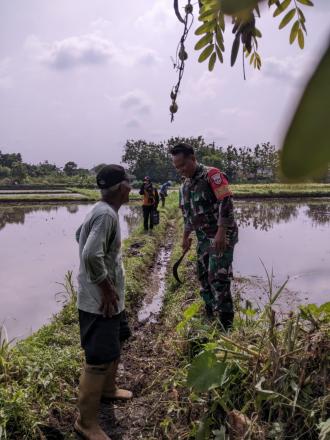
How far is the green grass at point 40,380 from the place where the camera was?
235cm

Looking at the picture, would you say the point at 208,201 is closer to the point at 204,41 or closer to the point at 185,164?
the point at 185,164

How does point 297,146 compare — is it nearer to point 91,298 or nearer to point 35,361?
point 91,298

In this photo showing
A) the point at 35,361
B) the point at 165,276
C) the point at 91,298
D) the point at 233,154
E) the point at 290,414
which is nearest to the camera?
the point at 290,414

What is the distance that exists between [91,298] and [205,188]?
138 centimetres

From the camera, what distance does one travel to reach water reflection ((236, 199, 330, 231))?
579 inches

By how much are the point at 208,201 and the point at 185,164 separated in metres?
0.34

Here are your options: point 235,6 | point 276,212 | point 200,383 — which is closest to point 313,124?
point 235,6

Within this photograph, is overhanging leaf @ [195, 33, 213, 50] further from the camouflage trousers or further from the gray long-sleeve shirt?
the camouflage trousers

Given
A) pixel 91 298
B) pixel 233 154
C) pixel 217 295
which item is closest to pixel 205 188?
pixel 217 295

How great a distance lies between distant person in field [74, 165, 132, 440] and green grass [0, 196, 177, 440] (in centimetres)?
28

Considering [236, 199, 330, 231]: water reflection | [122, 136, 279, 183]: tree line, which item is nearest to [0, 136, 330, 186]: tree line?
[122, 136, 279, 183]: tree line

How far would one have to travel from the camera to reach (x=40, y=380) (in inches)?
110

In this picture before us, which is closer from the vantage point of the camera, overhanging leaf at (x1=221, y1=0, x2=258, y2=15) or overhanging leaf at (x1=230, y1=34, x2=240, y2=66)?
overhanging leaf at (x1=221, y1=0, x2=258, y2=15)

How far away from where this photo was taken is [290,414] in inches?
76.2
